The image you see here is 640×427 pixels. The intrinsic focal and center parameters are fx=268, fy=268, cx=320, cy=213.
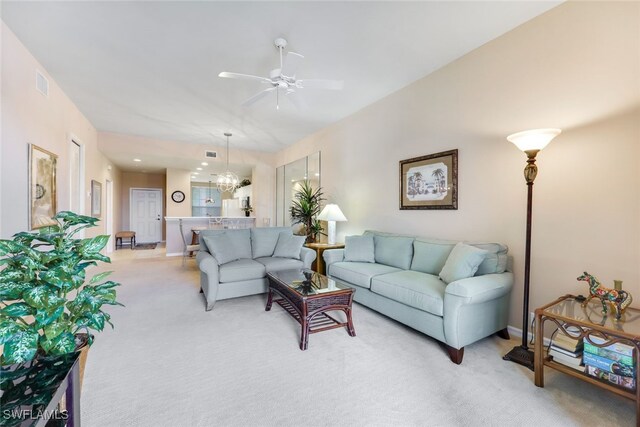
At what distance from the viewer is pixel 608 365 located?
5.11 ft

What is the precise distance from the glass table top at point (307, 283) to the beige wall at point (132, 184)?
872 cm

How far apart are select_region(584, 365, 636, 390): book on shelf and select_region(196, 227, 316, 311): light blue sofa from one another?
110 inches

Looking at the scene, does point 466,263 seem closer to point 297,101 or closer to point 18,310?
point 18,310

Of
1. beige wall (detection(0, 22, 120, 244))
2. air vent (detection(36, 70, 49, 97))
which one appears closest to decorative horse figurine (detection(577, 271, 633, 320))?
beige wall (detection(0, 22, 120, 244))

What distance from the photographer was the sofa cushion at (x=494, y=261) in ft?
7.96

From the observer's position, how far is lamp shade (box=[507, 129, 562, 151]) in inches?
78.4

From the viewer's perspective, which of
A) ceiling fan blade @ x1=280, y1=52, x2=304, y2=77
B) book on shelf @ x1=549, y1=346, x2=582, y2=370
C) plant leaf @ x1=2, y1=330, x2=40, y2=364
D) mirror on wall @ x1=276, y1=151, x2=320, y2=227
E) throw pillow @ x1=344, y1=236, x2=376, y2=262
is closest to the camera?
plant leaf @ x1=2, y1=330, x2=40, y2=364

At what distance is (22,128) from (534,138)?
470cm

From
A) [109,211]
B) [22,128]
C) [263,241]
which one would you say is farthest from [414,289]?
[109,211]

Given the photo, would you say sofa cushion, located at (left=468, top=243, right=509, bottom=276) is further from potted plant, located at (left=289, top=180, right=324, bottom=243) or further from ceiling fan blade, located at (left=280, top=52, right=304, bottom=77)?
potted plant, located at (left=289, top=180, right=324, bottom=243)

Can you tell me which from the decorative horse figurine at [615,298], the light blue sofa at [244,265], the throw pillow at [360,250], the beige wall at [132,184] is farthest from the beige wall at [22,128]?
the beige wall at [132,184]

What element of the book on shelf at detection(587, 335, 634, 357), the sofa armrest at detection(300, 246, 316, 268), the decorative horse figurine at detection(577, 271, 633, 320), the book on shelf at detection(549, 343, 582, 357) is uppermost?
the decorative horse figurine at detection(577, 271, 633, 320)

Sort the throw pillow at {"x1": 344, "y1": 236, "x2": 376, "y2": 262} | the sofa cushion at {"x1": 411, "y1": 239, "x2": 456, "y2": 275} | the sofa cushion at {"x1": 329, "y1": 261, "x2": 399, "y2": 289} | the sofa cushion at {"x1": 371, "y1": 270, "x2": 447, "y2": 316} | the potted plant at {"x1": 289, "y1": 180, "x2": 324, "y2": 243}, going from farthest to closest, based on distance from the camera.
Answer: the potted plant at {"x1": 289, "y1": 180, "x2": 324, "y2": 243} → the throw pillow at {"x1": 344, "y1": 236, "x2": 376, "y2": 262} → the sofa cushion at {"x1": 329, "y1": 261, "x2": 399, "y2": 289} → the sofa cushion at {"x1": 411, "y1": 239, "x2": 456, "y2": 275} → the sofa cushion at {"x1": 371, "y1": 270, "x2": 447, "y2": 316}

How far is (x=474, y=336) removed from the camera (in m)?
2.19
